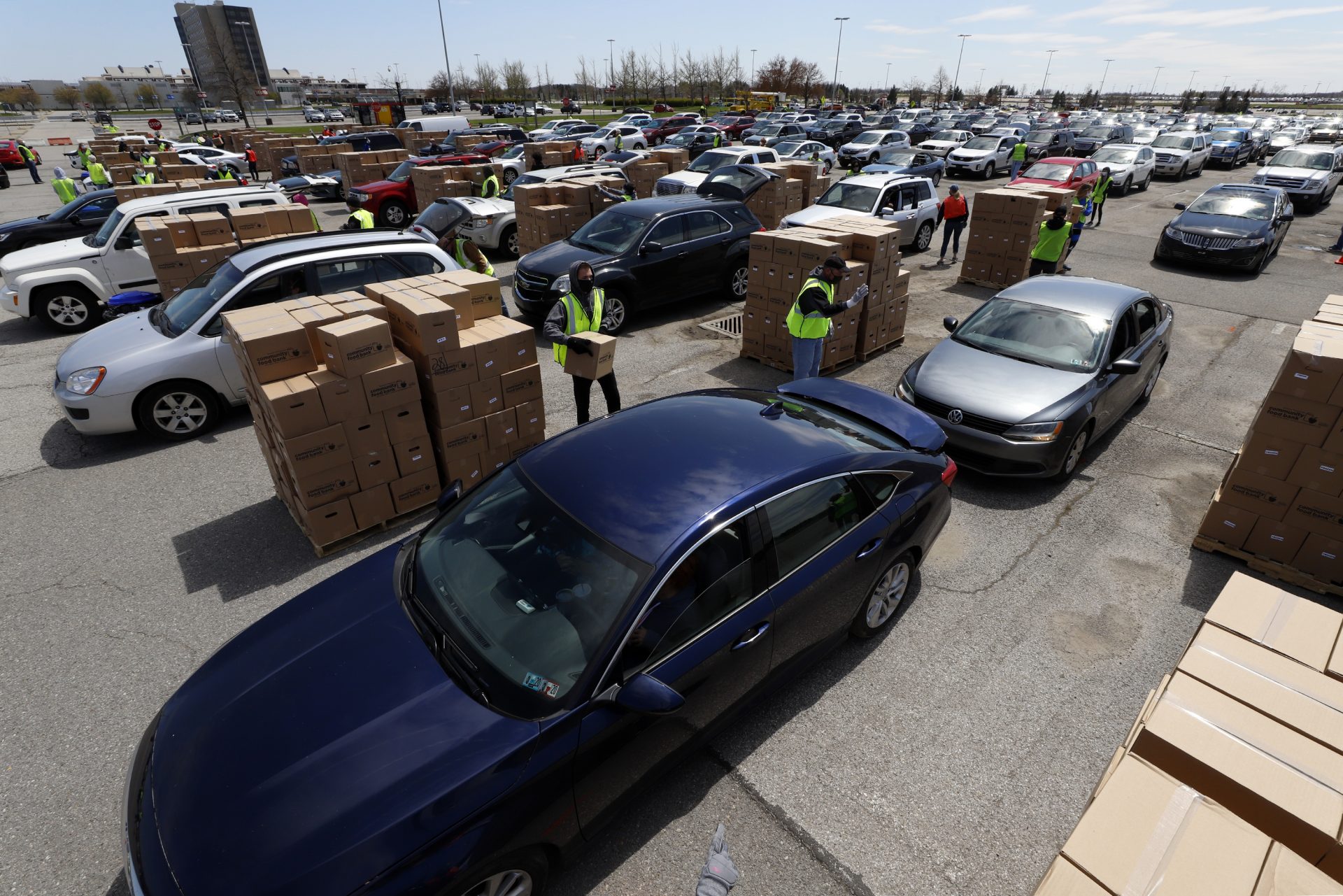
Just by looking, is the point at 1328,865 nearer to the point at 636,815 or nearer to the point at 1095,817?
the point at 1095,817

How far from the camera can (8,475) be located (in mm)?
6328

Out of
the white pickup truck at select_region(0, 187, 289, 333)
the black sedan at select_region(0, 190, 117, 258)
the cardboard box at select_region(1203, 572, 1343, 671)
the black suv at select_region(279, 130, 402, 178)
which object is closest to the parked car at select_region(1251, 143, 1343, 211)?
the cardboard box at select_region(1203, 572, 1343, 671)

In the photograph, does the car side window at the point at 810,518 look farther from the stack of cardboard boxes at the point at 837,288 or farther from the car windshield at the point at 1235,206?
the car windshield at the point at 1235,206

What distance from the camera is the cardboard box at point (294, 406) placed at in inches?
184

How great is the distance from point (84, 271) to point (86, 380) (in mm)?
4853

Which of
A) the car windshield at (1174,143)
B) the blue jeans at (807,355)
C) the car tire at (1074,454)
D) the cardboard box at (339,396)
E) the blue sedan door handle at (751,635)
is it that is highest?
the cardboard box at (339,396)

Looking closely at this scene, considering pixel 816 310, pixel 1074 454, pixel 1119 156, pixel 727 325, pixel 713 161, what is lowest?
pixel 727 325

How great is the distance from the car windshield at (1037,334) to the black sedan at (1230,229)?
922 centimetres

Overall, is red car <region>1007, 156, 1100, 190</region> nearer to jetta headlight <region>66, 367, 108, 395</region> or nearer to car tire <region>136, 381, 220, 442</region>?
car tire <region>136, 381, 220, 442</region>

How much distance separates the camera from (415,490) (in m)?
5.60

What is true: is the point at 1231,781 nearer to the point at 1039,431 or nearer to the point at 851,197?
the point at 1039,431

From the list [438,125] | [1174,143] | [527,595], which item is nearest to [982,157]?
[1174,143]

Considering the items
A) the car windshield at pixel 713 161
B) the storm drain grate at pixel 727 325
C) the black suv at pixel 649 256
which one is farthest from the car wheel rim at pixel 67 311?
the car windshield at pixel 713 161

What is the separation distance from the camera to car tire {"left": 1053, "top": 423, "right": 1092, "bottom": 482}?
5938 millimetres
